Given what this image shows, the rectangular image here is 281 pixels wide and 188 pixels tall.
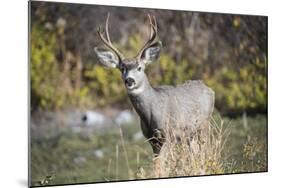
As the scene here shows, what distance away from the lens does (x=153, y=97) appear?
5055 millimetres

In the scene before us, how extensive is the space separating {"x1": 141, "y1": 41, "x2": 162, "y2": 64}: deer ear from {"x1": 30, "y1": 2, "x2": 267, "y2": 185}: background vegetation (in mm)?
63

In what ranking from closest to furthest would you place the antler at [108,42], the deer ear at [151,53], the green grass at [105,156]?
1. the green grass at [105,156]
2. the antler at [108,42]
3. the deer ear at [151,53]

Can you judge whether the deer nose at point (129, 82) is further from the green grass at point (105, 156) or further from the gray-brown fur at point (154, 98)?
the green grass at point (105, 156)

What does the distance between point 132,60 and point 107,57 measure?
0.66 feet

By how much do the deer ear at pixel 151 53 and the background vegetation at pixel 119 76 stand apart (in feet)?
0.21

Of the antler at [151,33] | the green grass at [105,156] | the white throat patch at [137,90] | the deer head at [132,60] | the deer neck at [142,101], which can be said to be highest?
the antler at [151,33]

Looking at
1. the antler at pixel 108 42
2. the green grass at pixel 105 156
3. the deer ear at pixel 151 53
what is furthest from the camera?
the deer ear at pixel 151 53

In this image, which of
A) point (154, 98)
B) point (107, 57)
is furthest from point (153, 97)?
point (107, 57)

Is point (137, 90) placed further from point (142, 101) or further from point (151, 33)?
point (151, 33)

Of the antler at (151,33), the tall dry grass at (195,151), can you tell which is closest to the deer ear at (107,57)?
the antler at (151,33)

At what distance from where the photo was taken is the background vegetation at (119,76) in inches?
189

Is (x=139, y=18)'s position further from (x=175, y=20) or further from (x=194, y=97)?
(x=194, y=97)

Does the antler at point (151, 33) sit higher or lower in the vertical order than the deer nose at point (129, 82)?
higher
